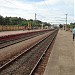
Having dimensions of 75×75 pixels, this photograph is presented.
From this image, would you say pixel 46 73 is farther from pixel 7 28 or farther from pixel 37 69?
pixel 7 28

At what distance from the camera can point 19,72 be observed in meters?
10.1

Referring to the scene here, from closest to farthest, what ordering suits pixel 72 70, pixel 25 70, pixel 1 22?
pixel 72 70 < pixel 25 70 < pixel 1 22

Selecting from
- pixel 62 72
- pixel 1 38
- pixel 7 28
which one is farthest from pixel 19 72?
pixel 7 28

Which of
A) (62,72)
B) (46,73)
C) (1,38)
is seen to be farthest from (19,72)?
(1,38)

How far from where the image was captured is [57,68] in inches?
415

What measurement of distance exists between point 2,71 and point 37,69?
1.89m

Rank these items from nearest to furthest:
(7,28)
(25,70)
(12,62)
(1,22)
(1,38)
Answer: (25,70) < (12,62) < (1,38) < (7,28) < (1,22)

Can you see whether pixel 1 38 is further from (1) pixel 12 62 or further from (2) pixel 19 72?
(2) pixel 19 72

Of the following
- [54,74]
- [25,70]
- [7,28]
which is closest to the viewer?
[54,74]

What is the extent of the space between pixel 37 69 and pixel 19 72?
1.23 meters

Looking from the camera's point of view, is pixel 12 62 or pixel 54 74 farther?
pixel 12 62

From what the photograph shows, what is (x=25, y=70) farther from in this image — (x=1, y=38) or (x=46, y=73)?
(x=1, y=38)

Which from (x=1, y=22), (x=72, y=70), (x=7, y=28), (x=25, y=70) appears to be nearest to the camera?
(x=72, y=70)

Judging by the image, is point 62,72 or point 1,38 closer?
point 62,72
